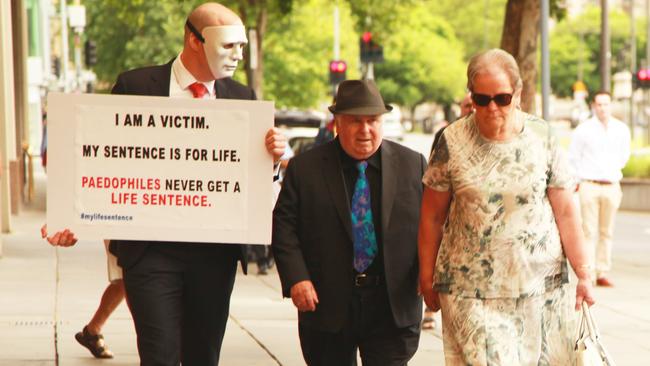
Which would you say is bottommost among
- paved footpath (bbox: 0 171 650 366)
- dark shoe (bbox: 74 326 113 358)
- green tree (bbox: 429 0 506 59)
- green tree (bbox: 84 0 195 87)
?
paved footpath (bbox: 0 171 650 366)

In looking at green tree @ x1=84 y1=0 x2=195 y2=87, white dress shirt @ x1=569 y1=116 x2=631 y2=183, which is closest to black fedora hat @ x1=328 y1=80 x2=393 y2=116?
white dress shirt @ x1=569 y1=116 x2=631 y2=183

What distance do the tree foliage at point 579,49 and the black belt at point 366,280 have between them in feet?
327

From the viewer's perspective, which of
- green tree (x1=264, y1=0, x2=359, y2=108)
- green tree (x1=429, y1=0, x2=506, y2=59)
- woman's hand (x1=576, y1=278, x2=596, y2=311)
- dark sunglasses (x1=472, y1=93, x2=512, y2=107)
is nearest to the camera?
dark sunglasses (x1=472, y1=93, x2=512, y2=107)

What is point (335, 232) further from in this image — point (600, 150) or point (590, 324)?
point (600, 150)

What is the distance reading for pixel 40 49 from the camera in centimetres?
4550

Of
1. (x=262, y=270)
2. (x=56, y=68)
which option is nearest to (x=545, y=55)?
(x=262, y=270)

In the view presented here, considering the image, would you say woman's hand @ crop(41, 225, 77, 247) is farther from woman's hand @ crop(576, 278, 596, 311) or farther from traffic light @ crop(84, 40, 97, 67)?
traffic light @ crop(84, 40, 97, 67)

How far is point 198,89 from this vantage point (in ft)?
20.7

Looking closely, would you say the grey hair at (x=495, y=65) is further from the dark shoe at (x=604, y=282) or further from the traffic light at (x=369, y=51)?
the traffic light at (x=369, y=51)

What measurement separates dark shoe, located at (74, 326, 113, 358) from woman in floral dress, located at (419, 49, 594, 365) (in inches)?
156

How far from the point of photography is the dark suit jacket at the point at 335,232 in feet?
20.2

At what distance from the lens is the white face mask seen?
242 inches

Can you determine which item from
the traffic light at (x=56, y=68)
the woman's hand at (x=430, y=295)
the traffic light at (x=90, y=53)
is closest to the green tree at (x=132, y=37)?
the traffic light at (x=56, y=68)

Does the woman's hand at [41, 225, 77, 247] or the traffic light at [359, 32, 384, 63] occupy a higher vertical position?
the traffic light at [359, 32, 384, 63]
